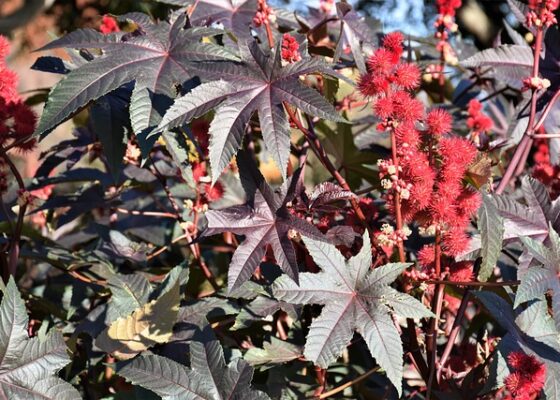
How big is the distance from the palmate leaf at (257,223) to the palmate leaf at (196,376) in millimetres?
120

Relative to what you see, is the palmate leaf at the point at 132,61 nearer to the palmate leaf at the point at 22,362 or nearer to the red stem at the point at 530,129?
the palmate leaf at the point at 22,362

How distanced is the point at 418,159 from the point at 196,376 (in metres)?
0.45

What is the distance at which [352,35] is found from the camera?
139cm

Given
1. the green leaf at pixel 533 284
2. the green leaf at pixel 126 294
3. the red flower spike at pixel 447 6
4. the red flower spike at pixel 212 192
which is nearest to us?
the green leaf at pixel 533 284

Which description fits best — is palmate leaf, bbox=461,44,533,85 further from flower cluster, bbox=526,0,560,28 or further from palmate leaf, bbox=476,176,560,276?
palmate leaf, bbox=476,176,560,276

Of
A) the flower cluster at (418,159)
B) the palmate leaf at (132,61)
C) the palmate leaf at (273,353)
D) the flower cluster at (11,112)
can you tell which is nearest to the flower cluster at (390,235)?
the flower cluster at (418,159)

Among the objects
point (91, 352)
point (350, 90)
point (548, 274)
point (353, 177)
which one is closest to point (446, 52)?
point (350, 90)

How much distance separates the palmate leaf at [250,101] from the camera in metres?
1.06

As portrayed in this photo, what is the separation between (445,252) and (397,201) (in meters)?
0.13

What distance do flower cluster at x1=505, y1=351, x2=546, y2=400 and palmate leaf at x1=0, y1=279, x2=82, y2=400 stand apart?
24.1 inches

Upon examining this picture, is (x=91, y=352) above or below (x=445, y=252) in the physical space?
below

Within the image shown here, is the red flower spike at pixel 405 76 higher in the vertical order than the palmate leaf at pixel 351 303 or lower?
higher

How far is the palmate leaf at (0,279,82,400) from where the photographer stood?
1022 mm

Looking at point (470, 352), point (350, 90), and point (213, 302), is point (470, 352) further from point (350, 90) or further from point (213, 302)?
point (350, 90)
